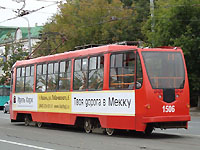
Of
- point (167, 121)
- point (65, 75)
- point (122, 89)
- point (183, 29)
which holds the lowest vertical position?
point (167, 121)

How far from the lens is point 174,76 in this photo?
15.6 m

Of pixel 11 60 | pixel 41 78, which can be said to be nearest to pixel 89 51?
pixel 41 78

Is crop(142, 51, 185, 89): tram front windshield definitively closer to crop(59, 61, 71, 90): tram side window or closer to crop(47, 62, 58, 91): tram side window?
crop(59, 61, 71, 90): tram side window

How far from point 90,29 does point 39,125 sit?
94.9 ft

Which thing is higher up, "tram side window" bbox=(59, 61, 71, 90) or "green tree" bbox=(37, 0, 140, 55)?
"green tree" bbox=(37, 0, 140, 55)

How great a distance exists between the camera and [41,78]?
21.3m

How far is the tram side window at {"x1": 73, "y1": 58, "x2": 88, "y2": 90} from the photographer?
698 inches

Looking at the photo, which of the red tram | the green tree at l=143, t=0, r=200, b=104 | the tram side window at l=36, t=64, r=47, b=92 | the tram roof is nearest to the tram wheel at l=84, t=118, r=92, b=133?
the red tram

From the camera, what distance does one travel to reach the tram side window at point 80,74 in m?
17.7

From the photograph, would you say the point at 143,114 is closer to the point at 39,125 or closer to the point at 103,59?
the point at 103,59

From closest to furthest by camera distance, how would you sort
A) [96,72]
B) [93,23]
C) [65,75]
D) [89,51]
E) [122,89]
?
[122,89] < [96,72] < [89,51] < [65,75] < [93,23]

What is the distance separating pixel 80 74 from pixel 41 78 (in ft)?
12.3

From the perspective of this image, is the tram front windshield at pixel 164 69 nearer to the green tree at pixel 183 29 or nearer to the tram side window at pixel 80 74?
the tram side window at pixel 80 74

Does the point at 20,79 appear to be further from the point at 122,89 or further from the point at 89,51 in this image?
the point at 122,89
